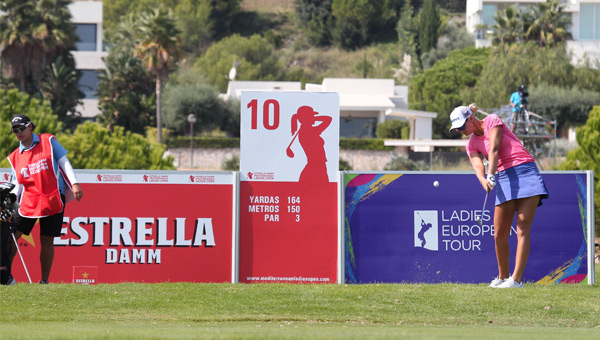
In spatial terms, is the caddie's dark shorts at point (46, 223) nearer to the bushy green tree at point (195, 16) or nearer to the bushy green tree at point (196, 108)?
the bushy green tree at point (196, 108)

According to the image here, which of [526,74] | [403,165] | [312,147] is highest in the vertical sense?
[526,74]

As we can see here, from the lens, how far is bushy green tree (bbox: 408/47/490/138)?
88375mm

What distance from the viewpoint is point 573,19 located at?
314 feet

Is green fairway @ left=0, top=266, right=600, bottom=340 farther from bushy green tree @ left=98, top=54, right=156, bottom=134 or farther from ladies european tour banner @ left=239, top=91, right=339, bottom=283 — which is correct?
bushy green tree @ left=98, top=54, right=156, bottom=134

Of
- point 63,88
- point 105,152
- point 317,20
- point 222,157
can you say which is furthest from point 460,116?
point 317,20

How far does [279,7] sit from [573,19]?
62759 mm

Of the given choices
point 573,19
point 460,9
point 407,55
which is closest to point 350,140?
point 573,19

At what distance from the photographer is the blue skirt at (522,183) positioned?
1007 cm

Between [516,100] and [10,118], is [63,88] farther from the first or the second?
[516,100]

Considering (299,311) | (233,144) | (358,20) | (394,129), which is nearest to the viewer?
(299,311)

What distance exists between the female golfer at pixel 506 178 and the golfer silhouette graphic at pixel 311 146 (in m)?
1.78

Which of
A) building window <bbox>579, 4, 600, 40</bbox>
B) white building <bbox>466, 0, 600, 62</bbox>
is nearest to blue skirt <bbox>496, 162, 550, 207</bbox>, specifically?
white building <bbox>466, 0, 600, 62</bbox>

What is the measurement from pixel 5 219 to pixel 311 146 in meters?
3.34

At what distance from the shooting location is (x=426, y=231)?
1136 cm
